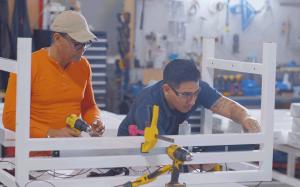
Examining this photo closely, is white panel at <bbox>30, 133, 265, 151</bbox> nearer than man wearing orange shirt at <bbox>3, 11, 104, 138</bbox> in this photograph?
Yes

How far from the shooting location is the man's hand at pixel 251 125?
2660 mm

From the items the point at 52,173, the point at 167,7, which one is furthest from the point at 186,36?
the point at 52,173

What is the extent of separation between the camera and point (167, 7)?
7.16 meters

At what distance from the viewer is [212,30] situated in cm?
743

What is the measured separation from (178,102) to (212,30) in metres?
4.78

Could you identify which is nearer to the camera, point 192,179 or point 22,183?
point 22,183

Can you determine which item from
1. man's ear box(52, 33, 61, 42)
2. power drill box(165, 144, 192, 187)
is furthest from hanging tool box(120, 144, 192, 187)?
man's ear box(52, 33, 61, 42)

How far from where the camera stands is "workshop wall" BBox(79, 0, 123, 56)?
690cm

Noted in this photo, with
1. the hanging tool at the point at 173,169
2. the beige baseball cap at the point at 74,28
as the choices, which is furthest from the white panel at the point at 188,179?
the beige baseball cap at the point at 74,28

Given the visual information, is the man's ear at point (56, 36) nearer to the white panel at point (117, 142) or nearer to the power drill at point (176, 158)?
the white panel at point (117, 142)

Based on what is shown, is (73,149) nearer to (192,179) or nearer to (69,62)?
(192,179)

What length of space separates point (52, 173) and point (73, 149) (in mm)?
507

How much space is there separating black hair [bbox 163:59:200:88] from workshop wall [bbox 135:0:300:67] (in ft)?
13.7

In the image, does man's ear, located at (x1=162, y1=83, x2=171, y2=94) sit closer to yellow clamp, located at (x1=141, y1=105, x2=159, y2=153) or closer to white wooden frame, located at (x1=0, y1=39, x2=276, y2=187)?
white wooden frame, located at (x1=0, y1=39, x2=276, y2=187)
